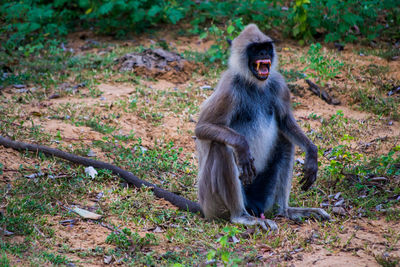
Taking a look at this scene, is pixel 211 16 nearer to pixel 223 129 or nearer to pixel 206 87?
pixel 206 87

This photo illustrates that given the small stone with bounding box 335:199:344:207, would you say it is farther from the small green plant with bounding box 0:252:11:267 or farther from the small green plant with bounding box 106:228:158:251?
the small green plant with bounding box 0:252:11:267

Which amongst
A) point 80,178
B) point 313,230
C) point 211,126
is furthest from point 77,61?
point 313,230

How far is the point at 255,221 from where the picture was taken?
476cm

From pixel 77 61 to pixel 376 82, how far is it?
18.0ft

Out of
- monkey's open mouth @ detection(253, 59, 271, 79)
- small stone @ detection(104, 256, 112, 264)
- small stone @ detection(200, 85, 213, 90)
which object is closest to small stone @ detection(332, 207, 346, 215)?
→ monkey's open mouth @ detection(253, 59, 271, 79)

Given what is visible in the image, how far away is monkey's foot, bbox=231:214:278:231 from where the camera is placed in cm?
466

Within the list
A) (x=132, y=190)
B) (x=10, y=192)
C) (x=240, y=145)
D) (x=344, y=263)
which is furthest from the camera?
Result: (x=132, y=190)

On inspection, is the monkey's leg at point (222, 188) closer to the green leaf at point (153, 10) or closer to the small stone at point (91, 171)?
the small stone at point (91, 171)

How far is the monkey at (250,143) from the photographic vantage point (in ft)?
15.5

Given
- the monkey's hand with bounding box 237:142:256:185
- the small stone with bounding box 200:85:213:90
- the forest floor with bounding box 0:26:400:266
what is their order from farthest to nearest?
the small stone with bounding box 200:85:213:90
the monkey's hand with bounding box 237:142:256:185
the forest floor with bounding box 0:26:400:266

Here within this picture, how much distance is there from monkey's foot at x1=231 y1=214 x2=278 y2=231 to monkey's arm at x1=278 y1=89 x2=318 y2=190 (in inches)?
25.2

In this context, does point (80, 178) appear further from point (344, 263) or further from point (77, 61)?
point (77, 61)

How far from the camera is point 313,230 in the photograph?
462 cm

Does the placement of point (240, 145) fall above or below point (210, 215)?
above
